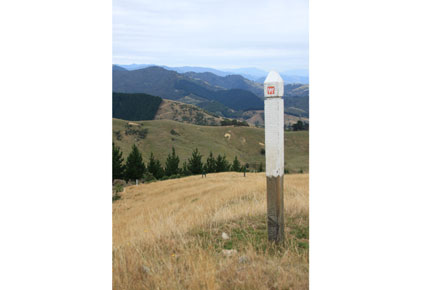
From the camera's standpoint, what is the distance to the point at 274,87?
377 centimetres

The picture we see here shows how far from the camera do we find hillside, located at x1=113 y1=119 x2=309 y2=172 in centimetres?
8309

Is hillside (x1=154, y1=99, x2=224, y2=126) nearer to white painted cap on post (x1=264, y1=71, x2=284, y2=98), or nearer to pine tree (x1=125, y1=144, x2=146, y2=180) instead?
pine tree (x1=125, y1=144, x2=146, y2=180)

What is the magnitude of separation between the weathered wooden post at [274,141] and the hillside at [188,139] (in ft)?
244

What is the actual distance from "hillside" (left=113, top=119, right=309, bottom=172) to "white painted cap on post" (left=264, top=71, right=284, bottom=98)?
2939 inches

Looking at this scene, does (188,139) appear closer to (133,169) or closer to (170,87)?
(133,169)

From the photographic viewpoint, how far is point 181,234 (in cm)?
470

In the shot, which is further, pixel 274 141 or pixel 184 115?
pixel 184 115

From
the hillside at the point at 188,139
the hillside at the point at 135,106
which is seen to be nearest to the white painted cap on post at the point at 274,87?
the hillside at the point at 188,139

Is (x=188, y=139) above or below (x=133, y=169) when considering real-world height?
above

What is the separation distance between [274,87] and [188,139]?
283 ft

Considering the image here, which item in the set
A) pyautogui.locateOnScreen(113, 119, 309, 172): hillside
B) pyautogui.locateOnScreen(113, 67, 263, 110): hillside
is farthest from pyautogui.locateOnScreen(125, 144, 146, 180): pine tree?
pyautogui.locateOnScreen(113, 67, 263, 110): hillside

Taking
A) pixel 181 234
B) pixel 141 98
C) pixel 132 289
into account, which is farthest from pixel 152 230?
pixel 141 98

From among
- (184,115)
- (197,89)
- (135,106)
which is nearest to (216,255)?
(184,115)

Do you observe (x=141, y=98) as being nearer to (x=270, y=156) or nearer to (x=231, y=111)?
(x=231, y=111)
